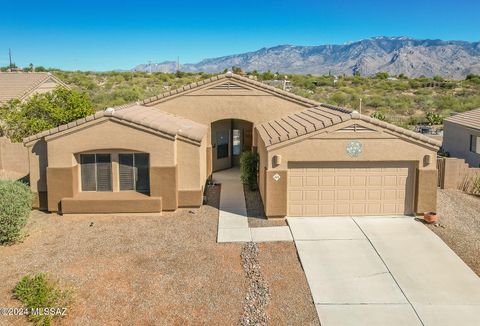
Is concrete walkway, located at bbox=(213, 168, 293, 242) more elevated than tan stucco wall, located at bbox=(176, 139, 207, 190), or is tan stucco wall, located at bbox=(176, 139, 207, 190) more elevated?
tan stucco wall, located at bbox=(176, 139, 207, 190)

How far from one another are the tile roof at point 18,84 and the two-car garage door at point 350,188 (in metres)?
Result: 24.7

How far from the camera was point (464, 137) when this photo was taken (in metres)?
24.1

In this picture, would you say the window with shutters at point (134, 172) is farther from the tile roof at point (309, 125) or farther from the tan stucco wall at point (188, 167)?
the tile roof at point (309, 125)

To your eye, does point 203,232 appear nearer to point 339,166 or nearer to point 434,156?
point 339,166

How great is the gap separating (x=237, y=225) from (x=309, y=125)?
14.3ft

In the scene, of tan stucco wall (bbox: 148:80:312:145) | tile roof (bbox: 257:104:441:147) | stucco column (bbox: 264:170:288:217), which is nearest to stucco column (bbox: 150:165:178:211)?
stucco column (bbox: 264:170:288:217)

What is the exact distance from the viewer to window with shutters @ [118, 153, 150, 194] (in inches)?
639

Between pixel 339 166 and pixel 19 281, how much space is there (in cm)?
1025

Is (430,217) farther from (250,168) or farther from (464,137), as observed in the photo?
(464,137)

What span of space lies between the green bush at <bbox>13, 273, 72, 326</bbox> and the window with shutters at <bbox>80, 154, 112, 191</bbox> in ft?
20.6

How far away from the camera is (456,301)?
989 centimetres

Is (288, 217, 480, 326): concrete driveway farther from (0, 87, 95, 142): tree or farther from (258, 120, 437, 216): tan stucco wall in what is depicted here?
(0, 87, 95, 142): tree

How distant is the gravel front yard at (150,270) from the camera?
9.41 metres

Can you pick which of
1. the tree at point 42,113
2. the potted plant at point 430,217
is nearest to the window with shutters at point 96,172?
the tree at point 42,113
